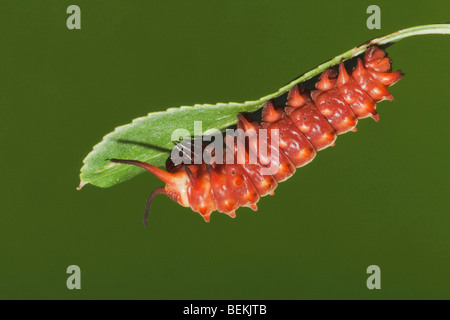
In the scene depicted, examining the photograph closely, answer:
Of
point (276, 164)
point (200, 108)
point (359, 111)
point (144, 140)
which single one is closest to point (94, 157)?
point (144, 140)

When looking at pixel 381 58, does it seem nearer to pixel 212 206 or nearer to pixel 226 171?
pixel 226 171

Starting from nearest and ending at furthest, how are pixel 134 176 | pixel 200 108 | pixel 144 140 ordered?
pixel 200 108 → pixel 144 140 → pixel 134 176

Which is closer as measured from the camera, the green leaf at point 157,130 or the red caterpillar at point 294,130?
the green leaf at point 157,130

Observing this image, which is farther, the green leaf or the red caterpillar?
the red caterpillar
